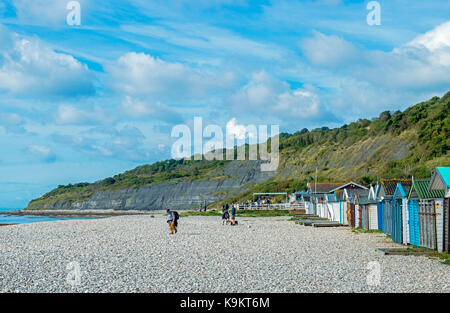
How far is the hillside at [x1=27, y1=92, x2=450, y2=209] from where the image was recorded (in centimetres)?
7975

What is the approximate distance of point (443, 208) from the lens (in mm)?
16422

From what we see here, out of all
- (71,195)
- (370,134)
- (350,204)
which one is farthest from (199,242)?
(71,195)

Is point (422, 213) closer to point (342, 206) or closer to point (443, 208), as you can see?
point (443, 208)

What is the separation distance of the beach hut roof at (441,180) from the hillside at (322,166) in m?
47.4

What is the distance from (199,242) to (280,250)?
475 cm

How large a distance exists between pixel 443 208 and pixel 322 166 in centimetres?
9878

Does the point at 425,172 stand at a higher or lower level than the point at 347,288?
higher

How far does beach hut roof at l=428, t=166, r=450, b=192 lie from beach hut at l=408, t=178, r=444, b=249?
17 cm

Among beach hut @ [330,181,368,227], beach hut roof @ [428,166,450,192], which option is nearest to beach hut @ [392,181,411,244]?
beach hut roof @ [428,166,450,192]

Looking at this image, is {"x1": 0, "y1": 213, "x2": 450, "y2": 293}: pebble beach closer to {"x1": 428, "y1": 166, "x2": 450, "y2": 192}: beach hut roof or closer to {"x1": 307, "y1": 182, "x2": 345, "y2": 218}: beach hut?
{"x1": 428, "y1": 166, "x2": 450, "y2": 192}: beach hut roof

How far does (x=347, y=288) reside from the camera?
36.8ft

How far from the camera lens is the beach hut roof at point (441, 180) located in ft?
54.3
